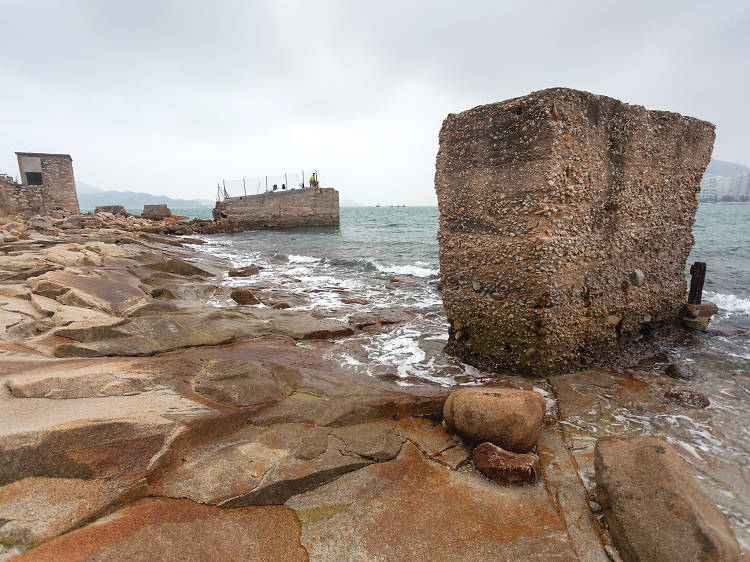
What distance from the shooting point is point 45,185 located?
25.2 meters

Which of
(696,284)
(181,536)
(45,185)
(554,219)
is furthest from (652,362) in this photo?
(45,185)

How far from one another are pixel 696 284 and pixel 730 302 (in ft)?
12.6

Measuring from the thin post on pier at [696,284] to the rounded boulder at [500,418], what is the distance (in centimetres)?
587

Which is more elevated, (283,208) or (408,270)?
(283,208)

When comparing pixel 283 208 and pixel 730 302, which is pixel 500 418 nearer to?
pixel 730 302

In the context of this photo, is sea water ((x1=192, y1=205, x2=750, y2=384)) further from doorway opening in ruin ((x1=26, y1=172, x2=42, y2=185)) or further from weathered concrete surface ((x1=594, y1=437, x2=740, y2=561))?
doorway opening in ruin ((x1=26, y1=172, x2=42, y2=185))

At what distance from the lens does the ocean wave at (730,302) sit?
9.32m

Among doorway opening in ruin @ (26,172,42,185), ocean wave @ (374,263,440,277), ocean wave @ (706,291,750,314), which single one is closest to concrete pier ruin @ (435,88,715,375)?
ocean wave @ (706,291,750,314)

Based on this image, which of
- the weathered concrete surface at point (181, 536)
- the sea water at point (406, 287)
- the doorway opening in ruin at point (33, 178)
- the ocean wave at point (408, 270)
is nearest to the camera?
the weathered concrete surface at point (181, 536)

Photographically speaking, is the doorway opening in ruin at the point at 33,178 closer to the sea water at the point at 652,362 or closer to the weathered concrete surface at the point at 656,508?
the sea water at the point at 652,362

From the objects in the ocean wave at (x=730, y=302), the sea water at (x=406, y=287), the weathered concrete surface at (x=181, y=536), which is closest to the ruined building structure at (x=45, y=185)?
the sea water at (x=406, y=287)

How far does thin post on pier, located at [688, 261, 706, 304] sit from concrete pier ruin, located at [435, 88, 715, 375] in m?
2.18

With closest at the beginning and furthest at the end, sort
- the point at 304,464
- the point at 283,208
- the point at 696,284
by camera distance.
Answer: the point at 304,464 → the point at 696,284 → the point at 283,208

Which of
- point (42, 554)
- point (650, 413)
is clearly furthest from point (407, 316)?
point (42, 554)
